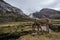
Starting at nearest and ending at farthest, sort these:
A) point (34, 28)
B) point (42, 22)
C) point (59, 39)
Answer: point (59, 39)
point (42, 22)
point (34, 28)

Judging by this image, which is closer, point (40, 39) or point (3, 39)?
point (40, 39)

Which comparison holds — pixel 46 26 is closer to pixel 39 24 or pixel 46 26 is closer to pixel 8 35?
pixel 39 24

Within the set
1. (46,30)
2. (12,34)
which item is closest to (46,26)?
(46,30)

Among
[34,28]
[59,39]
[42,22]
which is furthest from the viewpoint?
[34,28]

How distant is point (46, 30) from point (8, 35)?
7.33 metres

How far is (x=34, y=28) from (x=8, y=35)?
5.16 metres

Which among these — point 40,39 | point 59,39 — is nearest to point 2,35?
point 40,39

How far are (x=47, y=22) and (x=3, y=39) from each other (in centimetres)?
804

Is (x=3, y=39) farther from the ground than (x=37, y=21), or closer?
closer

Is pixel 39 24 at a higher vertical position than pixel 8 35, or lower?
higher

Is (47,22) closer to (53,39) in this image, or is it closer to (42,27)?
(42,27)

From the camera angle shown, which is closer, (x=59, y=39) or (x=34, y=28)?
(x=59, y=39)

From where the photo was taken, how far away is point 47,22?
91.9ft

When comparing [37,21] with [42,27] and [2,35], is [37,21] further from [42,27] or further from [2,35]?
[2,35]
